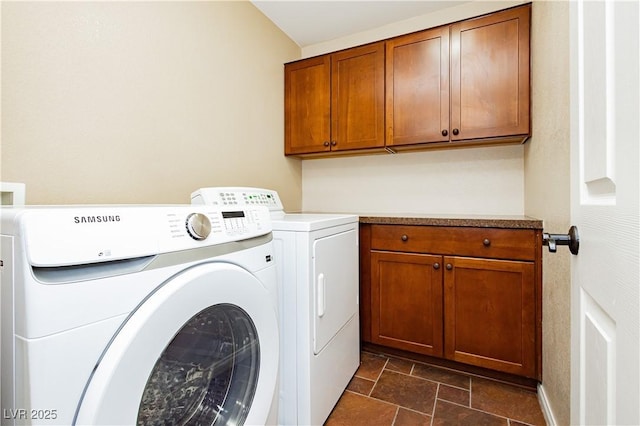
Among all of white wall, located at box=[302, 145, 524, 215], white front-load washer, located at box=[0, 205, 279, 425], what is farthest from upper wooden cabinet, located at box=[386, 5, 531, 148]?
white front-load washer, located at box=[0, 205, 279, 425]

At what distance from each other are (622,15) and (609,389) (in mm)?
553

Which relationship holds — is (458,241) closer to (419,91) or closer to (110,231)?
(419,91)

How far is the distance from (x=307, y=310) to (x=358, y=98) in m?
1.66

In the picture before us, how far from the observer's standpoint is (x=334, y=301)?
4.91 ft

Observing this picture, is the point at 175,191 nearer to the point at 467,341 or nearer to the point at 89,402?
the point at 89,402

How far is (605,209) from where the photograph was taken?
47 cm

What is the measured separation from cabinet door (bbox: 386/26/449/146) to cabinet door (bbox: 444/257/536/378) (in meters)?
0.90

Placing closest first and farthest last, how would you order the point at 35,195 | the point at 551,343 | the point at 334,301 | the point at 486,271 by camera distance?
the point at 35,195 → the point at 551,343 → the point at 334,301 → the point at 486,271

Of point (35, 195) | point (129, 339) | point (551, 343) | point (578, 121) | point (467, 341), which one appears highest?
point (578, 121)

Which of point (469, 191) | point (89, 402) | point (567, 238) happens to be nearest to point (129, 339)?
point (89, 402)

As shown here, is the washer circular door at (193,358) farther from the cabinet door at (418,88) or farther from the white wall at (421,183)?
the white wall at (421,183)

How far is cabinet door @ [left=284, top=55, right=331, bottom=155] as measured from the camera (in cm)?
236

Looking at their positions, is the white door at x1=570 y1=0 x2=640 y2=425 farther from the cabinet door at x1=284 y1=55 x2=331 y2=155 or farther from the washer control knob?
the cabinet door at x1=284 y1=55 x2=331 y2=155

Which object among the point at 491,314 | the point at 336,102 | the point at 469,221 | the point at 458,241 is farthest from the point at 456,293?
the point at 336,102
